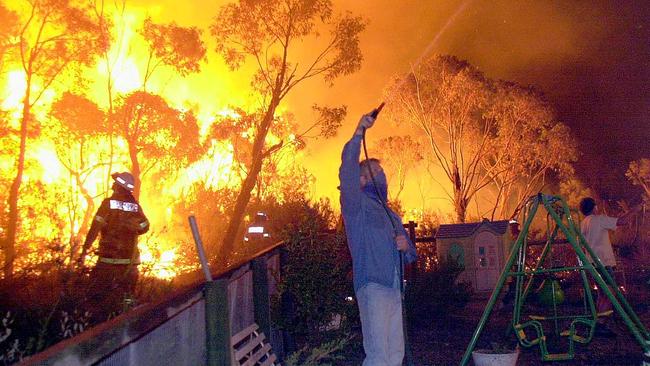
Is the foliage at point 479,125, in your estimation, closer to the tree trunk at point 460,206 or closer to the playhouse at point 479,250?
the tree trunk at point 460,206

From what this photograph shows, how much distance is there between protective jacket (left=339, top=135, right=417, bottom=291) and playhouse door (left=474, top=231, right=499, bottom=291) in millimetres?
13535

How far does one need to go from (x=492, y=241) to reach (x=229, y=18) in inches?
465

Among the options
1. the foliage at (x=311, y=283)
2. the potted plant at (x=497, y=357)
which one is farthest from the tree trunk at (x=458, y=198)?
A: the potted plant at (x=497, y=357)

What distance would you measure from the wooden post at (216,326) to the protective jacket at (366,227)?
1041 mm

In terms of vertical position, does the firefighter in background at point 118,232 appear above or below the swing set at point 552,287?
above

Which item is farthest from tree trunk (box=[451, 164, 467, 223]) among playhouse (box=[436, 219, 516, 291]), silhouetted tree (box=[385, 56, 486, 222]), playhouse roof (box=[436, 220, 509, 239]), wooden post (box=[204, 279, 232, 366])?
wooden post (box=[204, 279, 232, 366])

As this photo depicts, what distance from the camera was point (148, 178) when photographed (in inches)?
1182

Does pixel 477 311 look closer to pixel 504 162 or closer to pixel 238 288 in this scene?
pixel 238 288

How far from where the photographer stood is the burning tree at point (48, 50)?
2012cm

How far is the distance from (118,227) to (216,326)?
3.19m

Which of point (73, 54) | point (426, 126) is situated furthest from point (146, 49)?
point (426, 126)

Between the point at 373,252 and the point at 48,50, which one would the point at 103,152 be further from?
the point at 373,252

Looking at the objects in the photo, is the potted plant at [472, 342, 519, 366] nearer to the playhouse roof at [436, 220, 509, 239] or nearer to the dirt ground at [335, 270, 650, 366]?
the dirt ground at [335, 270, 650, 366]

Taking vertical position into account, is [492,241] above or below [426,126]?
below
